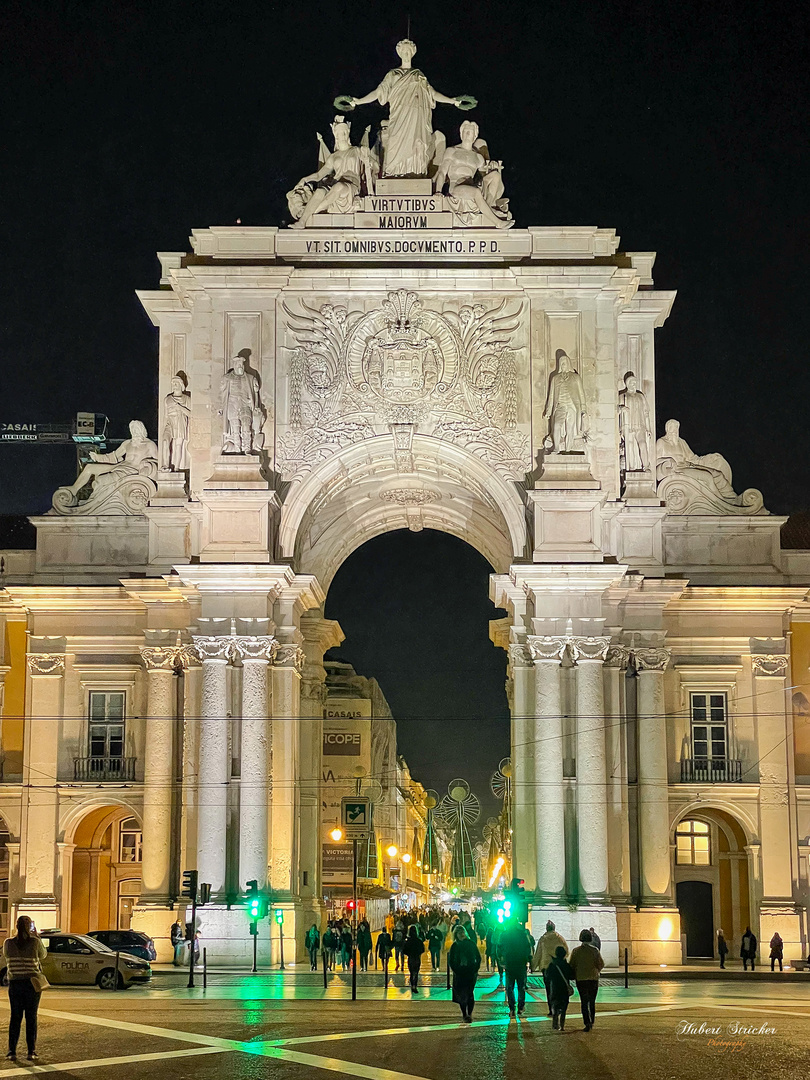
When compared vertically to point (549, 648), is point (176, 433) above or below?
above

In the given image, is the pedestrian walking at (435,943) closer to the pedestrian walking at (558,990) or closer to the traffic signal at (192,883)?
the traffic signal at (192,883)

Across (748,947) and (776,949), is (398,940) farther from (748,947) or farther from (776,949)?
(776,949)

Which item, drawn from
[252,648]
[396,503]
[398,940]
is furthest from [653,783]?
[396,503]

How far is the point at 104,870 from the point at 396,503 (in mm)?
15007

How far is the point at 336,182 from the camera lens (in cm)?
4578

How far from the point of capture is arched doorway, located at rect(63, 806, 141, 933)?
49.0m

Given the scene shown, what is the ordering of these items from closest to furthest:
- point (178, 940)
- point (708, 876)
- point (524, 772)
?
1. point (178, 940)
2. point (524, 772)
3. point (708, 876)

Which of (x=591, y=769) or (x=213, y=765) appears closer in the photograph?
(x=591, y=769)

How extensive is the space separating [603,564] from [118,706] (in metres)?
15.0

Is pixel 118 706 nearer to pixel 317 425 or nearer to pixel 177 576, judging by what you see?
pixel 177 576

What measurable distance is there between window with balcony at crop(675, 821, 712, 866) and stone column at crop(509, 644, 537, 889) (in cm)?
696

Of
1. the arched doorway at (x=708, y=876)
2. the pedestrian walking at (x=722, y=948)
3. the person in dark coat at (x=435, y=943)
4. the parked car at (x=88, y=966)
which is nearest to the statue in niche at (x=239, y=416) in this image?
the parked car at (x=88, y=966)

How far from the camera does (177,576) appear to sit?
43.5 meters

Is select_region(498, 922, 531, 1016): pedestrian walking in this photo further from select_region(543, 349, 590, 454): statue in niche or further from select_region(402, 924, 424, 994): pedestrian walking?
select_region(543, 349, 590, 454): statue in niche
